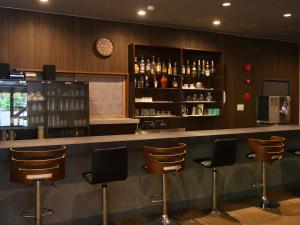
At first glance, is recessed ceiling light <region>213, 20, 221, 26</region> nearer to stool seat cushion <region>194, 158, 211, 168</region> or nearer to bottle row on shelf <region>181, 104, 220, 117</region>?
bottle row on shelf <region>181, 104, 220, 117</region>

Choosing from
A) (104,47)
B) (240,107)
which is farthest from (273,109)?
(104,47)

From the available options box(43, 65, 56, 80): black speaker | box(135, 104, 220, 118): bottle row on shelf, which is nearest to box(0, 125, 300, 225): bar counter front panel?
box(43, 65, 56, 80): black speaker

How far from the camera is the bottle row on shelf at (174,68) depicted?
629 cm

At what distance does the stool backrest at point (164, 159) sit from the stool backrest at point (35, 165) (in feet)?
2.88

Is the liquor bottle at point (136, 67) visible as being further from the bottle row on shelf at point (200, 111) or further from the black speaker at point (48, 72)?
the black speaker at point (48, 72)

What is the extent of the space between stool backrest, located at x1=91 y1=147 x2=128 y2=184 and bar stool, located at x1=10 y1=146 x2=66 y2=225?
0.30 m

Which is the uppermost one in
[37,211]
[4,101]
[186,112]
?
[4,101]

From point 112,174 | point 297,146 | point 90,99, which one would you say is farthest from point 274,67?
point 112,174

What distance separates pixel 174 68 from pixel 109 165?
388cm

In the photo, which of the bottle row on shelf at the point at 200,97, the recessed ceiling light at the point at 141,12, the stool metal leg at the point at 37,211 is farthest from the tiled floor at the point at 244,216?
the recessed ceiling light at the point at 141,12

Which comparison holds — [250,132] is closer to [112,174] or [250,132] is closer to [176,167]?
[176,167]

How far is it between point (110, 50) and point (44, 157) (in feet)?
11.2

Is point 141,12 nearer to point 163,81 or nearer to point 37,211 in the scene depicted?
point 163,81

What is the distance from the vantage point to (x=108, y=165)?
307cm
